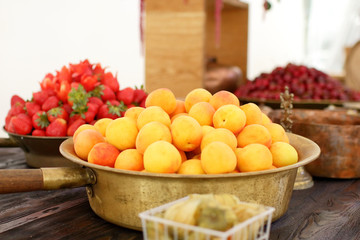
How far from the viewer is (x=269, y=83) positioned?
8.03 ft

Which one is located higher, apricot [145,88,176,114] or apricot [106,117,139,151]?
apricot [145,88,176,114]

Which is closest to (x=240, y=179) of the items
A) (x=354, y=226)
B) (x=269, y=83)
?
(x=354, y=226)

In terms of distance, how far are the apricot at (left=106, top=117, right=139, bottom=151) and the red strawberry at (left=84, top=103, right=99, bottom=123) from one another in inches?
14.2

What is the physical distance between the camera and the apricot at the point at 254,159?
69 cm

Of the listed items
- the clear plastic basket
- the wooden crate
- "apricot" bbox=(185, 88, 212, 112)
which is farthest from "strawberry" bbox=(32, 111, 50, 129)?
Answer: the wooden crate

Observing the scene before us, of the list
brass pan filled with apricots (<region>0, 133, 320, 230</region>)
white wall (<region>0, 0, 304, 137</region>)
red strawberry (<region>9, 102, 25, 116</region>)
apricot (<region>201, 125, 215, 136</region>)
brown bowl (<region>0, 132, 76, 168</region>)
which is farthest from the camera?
white wall (<region>0, 0, 304, 137</region>)

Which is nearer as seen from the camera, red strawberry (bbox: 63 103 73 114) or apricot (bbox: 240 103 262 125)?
apricot (bbox: 240 103 262 125)

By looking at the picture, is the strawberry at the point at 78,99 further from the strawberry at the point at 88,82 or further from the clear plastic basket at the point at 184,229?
the clear plastic basket at the point at 184,229

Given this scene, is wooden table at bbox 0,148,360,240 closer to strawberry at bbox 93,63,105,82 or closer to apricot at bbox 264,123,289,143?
apricot at bbox 264,123,289,143

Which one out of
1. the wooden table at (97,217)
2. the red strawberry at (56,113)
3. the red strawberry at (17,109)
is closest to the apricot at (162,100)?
the wooden table at (97,217)

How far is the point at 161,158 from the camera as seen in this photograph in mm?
660

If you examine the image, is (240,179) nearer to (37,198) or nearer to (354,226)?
(354,226)

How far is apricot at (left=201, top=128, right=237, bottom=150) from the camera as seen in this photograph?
705 mm

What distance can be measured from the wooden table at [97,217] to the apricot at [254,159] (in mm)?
126
